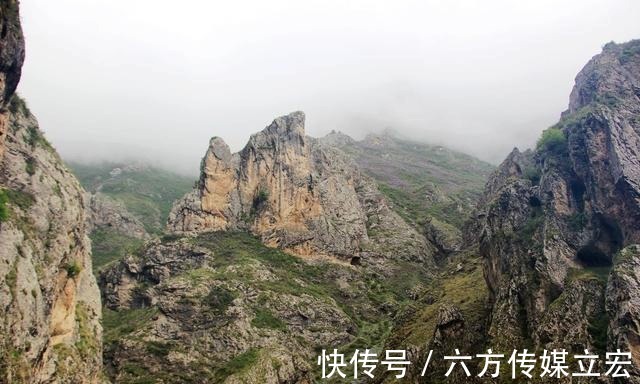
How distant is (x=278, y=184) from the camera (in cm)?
17062

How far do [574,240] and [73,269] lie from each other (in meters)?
63.8

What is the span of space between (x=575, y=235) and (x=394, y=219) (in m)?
120

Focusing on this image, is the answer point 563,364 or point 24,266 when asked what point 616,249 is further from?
point 24,266

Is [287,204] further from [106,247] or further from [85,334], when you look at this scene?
[85,334]

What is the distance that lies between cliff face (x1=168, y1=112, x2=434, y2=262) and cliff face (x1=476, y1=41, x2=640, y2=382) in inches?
3232

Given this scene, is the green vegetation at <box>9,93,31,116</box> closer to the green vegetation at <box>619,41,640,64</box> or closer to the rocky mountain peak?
the rocky mountain peak

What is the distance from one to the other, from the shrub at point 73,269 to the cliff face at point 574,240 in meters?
52.4

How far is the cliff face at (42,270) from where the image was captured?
53094 mm

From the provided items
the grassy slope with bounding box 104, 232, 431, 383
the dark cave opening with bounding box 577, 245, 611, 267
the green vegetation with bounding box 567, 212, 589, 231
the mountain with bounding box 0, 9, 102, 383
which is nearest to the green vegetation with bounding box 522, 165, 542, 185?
the green vegetation with bounding box 567, 212, 589, 231

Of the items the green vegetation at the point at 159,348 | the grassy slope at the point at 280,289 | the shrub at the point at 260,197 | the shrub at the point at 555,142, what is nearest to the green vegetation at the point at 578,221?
the shrub at the point at 555,142

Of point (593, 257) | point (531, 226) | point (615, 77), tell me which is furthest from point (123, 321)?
point (615, 77)

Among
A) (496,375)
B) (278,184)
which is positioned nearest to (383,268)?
(278,184)

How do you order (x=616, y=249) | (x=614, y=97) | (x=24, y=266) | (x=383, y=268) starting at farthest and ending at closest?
(x=383, y=268) → (x=614, y=97) → (x=616, y=249) → (x=24, y=266)

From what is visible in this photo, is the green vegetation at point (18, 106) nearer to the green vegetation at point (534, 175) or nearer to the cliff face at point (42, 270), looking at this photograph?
the cliff face at point (42, 270)
